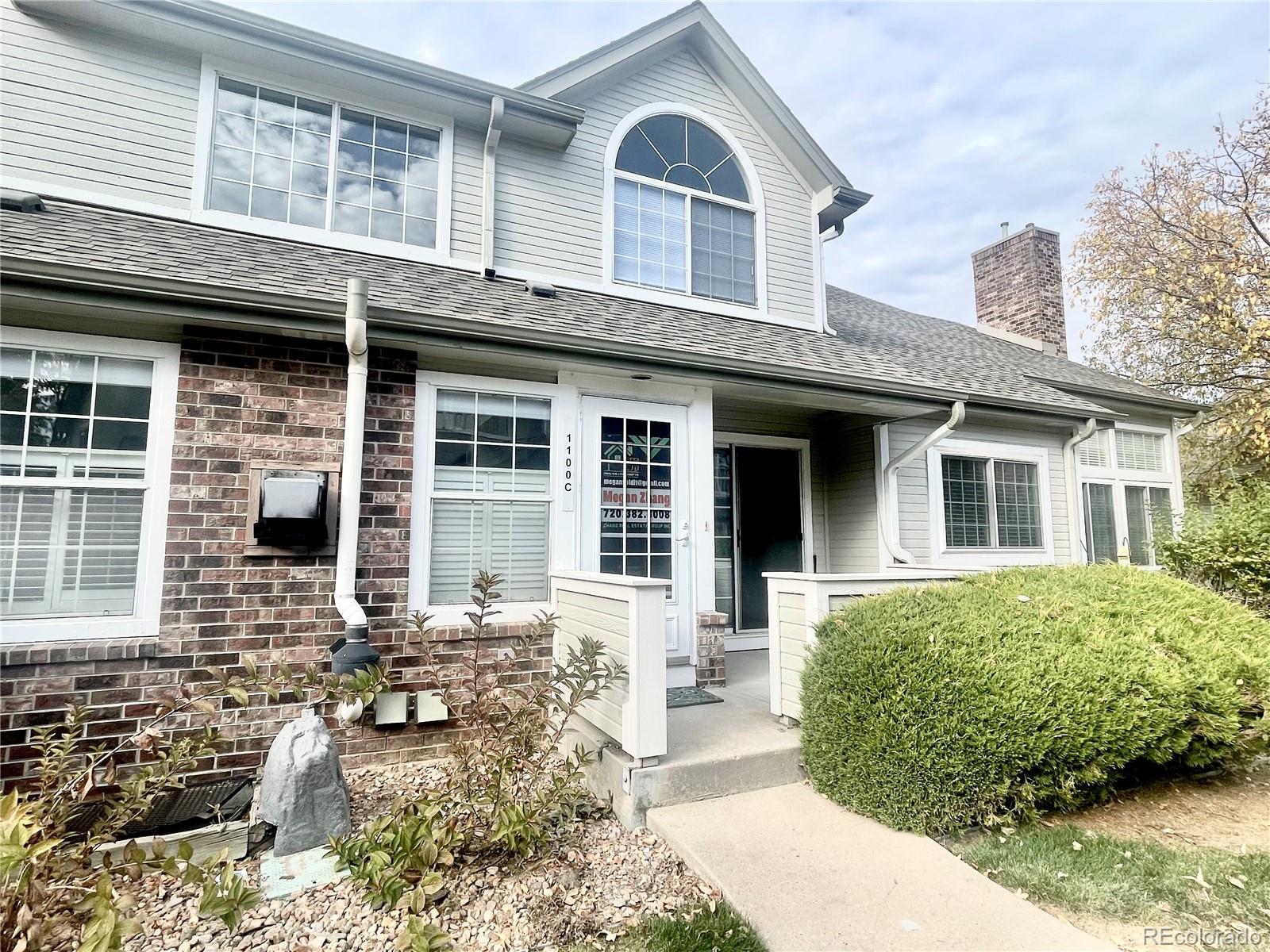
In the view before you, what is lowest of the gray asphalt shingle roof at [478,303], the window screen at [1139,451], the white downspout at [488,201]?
the window screen at [1139,451]

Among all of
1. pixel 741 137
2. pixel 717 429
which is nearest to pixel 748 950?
pixel 717 429

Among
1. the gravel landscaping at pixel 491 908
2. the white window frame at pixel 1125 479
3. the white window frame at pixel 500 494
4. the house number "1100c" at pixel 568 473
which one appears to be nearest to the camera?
the gravel landscaping at pixel 491 908

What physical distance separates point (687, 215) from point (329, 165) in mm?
3300

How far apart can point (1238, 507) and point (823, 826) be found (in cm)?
682

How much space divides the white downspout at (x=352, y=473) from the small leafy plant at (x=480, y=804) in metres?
0.80

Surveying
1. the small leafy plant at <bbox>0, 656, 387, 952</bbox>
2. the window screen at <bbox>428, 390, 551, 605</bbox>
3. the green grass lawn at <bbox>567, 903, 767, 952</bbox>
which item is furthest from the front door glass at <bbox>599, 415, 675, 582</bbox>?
the green grass lawn at <bbox>567, 903, 767, 952</bbox>

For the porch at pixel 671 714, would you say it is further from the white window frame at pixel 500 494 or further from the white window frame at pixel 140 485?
the white window frame at pixel 140 485

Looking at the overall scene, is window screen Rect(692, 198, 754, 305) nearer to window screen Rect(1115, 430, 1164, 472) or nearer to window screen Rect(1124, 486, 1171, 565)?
window screen Rect(1115, 430, 1164, 472)

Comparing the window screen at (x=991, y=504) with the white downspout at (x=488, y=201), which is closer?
the white downspout at (x=488, y=201)

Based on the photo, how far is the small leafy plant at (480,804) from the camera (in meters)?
2.61

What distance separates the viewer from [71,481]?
3.58 meters

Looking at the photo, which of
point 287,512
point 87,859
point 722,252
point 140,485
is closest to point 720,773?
point 87,859

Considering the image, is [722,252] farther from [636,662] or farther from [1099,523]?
[1099,523]

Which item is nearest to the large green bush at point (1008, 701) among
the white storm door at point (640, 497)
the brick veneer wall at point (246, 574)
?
the white storm door at point (640, 497)
